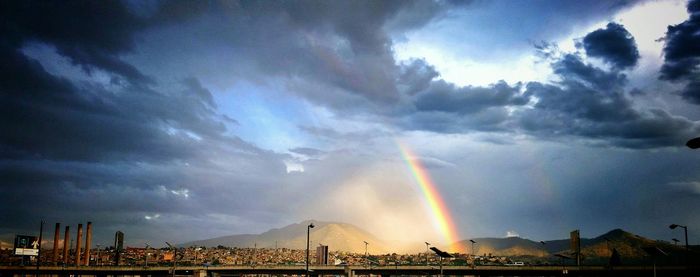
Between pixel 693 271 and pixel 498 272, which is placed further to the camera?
pixel 498 272

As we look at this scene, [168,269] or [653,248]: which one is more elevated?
[653,248]

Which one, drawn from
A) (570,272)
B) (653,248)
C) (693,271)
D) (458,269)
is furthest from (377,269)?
(653,248)

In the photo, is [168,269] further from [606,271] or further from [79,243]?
[606,271]

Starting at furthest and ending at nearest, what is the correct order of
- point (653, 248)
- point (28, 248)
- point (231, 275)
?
1. point (231, 275)
2. point (28, 248)
3. point (653, 248)

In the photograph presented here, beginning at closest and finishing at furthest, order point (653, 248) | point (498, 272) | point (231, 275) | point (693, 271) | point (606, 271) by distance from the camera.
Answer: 1. point (653, 248)
2. point (693, 271)
3. point (606, 271)
4. point (498, 272)
5. point (231, 275)

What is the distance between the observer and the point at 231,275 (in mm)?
191375

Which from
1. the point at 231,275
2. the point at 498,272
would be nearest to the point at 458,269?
the point at 498,272

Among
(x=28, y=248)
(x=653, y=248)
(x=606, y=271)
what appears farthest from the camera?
(x=28, y=248)

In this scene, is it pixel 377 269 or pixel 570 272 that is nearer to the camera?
pixel 570 272

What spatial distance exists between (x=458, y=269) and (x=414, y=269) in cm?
1351

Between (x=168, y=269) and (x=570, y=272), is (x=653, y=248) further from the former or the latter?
(x=168, y=269)

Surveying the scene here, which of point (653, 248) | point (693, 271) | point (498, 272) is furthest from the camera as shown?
point (498, 272)

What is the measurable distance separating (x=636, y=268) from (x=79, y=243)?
17664cm

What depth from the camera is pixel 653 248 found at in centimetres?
4600
